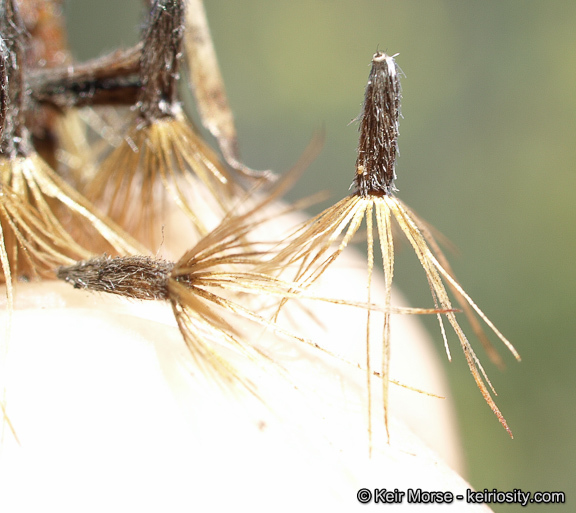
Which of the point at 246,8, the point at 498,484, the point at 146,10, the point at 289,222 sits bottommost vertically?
the point at 498,484

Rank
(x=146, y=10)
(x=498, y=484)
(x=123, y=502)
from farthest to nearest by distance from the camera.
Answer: (x=498, y=484) < (x=146, y=10) < (x=123, y=502)

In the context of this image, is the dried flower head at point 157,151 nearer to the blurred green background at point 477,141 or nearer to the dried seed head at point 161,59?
the dried seed head at point 161,59

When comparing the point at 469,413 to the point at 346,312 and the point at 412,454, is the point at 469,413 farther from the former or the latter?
the point at 412,454

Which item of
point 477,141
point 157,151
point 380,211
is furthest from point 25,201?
point 477,141

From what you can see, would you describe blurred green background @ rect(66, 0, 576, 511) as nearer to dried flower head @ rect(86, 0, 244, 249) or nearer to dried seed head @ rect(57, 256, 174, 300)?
dried flower head @ rect(86, 0, 244, 249)

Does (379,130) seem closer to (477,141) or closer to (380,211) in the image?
(380,211)

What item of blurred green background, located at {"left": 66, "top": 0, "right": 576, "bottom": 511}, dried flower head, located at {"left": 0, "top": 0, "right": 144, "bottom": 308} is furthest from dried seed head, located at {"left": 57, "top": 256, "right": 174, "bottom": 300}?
blurred green background, located at {"left": 66, "top": 0, "right": 576, "bottom": 511}

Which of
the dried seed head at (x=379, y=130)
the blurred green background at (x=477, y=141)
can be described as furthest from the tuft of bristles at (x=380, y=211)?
the blurred green background at (x=477, y=141)

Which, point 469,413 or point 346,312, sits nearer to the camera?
point 346,312

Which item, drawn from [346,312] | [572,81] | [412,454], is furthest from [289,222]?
[572,81]
